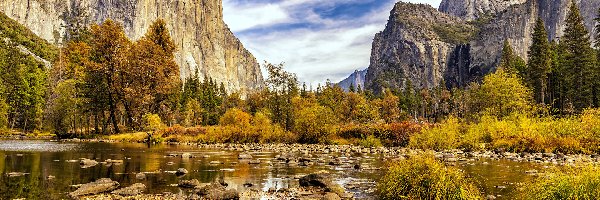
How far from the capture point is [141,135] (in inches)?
1903

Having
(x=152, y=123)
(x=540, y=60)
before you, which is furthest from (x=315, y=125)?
(x=540, y=60)

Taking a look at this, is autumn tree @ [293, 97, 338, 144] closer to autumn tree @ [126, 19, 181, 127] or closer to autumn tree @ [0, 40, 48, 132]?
autumn tree @ [126, 19, 181, 127]

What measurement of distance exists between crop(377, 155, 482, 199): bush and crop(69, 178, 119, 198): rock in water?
7.63 meters

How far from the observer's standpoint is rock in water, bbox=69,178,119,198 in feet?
38.5

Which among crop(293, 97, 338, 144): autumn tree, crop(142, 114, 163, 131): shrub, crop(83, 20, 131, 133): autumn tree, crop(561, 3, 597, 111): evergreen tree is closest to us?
crop(293, 97, 338, 144): autumn tree

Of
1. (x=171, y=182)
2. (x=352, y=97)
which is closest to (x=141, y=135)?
(x=171, y=182)

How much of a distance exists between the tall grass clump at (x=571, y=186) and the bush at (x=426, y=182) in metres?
1.44

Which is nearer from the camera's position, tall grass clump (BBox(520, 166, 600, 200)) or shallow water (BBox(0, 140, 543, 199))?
tall grass clump (BBox(520, 166, 600, 200))

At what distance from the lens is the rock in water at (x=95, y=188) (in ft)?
38.5

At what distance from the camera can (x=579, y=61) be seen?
249 feet

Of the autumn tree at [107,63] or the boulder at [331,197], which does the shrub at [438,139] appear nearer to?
the boulder at [331,197]

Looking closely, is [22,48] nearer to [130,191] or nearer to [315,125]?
[315,125]

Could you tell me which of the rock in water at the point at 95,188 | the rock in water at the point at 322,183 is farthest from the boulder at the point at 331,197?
the rock in water at the point at 95,188

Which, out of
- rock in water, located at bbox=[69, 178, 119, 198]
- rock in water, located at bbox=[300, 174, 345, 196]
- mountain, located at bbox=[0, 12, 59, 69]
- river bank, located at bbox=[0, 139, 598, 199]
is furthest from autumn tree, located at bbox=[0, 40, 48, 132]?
rock in water, located at bbox=[300, 174, 345, 196]
